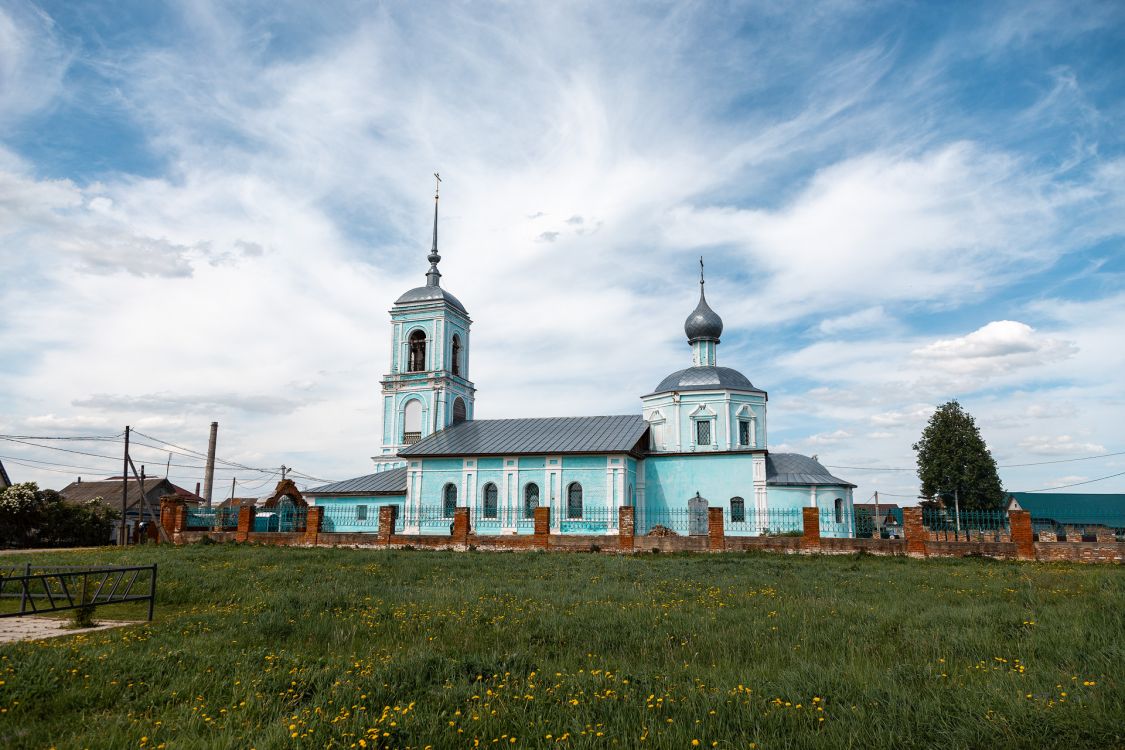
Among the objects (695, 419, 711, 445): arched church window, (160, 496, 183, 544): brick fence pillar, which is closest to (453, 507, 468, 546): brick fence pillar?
(160, 496, 183, 544): brick fence pillar

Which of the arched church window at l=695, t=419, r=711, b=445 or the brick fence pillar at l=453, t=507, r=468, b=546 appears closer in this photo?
the brick fence pillar at l=453, t=507, r=468, b=546

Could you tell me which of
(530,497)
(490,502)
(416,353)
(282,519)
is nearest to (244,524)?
(282,519)

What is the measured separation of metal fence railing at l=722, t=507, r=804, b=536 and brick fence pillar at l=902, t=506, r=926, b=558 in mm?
6319

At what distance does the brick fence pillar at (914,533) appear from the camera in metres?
18.8

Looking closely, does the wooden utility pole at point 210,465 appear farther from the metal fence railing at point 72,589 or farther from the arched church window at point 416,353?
the metal fence railing at point 72,589

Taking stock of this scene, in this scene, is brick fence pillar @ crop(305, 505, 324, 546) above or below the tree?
below

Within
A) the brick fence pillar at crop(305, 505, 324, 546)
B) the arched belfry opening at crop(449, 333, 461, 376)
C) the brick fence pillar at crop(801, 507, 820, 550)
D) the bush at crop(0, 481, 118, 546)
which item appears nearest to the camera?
the brick fence pillar at crop(801, 507, 820, 550)

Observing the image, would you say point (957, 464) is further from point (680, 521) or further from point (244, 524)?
point (244, 524)

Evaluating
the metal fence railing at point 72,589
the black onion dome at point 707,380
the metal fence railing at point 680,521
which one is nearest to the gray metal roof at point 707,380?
the black onion dome at point 707,380

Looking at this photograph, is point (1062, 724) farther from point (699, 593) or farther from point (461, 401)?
point (461, 401)

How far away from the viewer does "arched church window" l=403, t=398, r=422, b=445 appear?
114ft

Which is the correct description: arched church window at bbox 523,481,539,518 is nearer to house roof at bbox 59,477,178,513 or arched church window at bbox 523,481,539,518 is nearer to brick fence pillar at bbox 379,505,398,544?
brick fence pillar at bbox 379,505,398,544

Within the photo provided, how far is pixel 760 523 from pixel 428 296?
19022 mm

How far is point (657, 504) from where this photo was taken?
29.5 metres
